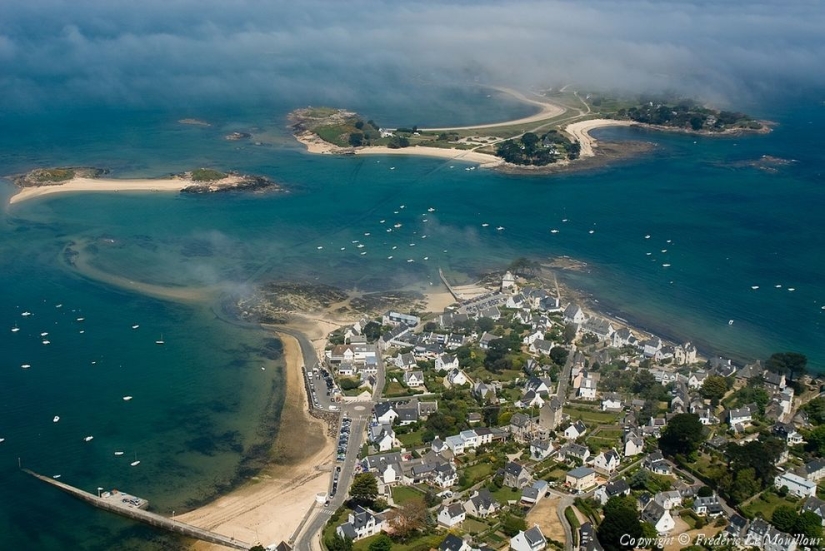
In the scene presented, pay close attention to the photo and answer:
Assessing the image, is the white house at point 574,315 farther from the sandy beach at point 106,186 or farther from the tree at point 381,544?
the sandy beach at point 106,186

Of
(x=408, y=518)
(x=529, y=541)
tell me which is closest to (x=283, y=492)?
(x=408, y=518)

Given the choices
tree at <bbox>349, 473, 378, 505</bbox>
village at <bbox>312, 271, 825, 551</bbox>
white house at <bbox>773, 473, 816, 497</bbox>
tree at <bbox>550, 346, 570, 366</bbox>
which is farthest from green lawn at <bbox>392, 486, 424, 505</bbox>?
white house at <bbox>773, 473, 816, 497</bbox>

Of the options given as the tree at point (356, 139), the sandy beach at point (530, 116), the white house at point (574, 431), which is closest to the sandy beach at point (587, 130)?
the sandy beach at point (530, 116)

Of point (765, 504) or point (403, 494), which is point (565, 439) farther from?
point (765, 504)

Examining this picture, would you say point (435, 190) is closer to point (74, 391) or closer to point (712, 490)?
point (74, 391)

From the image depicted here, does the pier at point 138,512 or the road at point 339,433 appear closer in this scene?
the pier at point 138,512
